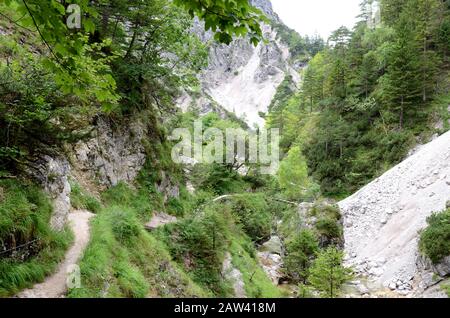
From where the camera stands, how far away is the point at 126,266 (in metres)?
7.67

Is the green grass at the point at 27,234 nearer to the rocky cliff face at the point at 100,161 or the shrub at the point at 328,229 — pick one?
the rocky cliff face at the point at 100,161

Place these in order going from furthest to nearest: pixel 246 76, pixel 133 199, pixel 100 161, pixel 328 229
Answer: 1. pixel 246 76
2. pixel 328 229
3. pixel 133 199
4. pixel 100 161

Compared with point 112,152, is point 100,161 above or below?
below

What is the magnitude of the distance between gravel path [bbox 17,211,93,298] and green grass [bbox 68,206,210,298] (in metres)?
0.20

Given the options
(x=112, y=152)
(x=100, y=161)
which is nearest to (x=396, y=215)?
(x=112, y=152)

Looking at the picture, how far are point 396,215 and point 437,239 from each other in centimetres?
695

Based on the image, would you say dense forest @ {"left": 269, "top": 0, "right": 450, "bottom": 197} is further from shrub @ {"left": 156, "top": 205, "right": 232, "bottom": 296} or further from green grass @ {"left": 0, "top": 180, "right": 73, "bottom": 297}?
green grass @ {"left": 0, "top": 180, "right": 73, "bottom": 297}

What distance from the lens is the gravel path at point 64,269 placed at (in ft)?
18.8

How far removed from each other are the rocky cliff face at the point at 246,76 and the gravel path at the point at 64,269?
305 feet

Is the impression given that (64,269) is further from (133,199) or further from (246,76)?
(246,76)

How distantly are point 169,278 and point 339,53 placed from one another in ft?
185

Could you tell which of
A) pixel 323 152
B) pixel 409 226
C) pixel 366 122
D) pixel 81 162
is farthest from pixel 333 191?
pixel 81 162

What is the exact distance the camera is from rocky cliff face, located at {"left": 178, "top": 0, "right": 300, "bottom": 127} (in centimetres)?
11006
